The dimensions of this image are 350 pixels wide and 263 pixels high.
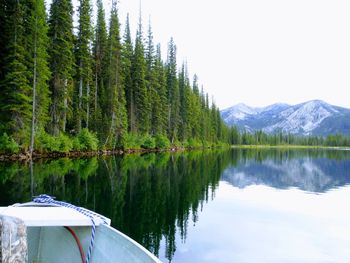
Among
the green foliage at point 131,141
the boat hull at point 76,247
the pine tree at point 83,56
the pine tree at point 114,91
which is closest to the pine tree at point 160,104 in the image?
the green foliage at point 131,141

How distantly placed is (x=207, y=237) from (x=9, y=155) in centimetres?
2118

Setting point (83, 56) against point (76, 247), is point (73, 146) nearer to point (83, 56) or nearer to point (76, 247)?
point (83, 56)

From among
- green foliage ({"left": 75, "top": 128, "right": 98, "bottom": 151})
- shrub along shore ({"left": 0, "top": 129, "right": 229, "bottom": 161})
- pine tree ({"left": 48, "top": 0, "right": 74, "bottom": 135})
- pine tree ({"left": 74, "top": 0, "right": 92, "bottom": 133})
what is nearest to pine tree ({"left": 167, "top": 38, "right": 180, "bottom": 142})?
shrub along shore ({"left": 0, "top": 129, "right": 229, "bottom": 161})

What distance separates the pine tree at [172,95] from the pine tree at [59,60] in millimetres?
37095

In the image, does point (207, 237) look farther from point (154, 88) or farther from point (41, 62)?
point (154, 88)

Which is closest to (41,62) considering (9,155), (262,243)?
(9,155)

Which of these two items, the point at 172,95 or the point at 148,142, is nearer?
the point at 148,142

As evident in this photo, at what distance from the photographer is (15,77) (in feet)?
89.4

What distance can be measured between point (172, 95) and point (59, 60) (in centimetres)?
3989

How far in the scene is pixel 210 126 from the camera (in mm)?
100688

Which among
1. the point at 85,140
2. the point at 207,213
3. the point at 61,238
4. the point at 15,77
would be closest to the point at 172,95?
the point at 85,140

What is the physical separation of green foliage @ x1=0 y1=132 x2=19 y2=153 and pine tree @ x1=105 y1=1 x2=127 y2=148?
17171mm

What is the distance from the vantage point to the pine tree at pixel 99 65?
145 ft

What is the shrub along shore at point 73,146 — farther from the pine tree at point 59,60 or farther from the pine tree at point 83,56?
the pine tree at point 83,56
